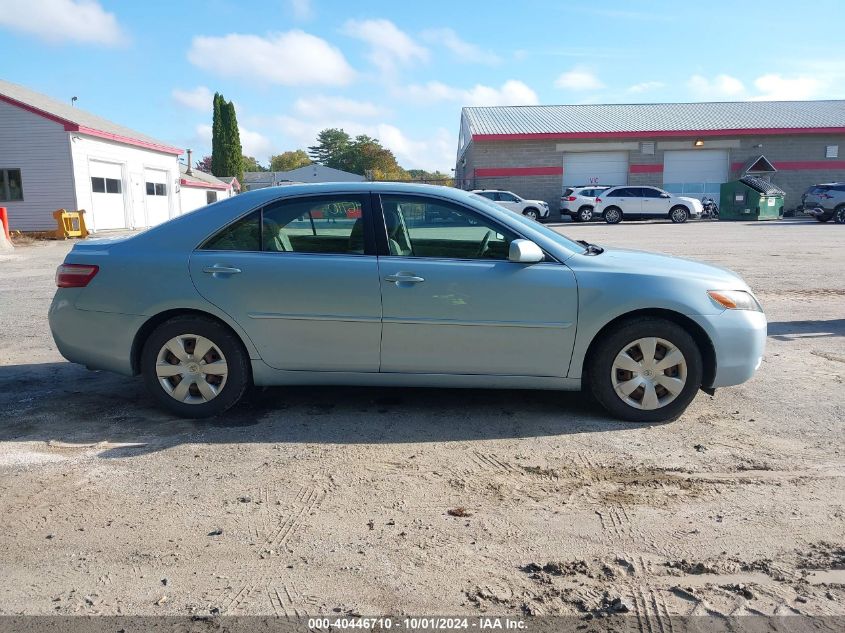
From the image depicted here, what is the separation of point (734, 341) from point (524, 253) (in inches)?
59.8

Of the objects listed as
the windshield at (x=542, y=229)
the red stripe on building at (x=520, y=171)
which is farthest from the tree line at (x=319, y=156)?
the windshield at (x=542, y=229)

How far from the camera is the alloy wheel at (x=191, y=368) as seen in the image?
452cm

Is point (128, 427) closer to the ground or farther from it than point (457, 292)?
closer to the ground

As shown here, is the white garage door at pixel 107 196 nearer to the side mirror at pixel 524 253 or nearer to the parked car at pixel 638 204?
the parked car at pixel 638 204

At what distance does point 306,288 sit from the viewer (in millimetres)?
4441

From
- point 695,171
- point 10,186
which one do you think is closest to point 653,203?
point 695,171

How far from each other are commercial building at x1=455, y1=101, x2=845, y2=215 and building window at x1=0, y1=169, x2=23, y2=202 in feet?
70.3

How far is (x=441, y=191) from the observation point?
466 cm

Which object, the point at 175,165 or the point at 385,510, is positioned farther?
the point at 175,165

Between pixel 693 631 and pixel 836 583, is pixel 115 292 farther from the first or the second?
pixel 836 583

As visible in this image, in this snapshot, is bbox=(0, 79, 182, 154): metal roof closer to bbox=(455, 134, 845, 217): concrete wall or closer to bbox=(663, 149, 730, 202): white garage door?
bbox=(455, 134, 845, 217): concrete wall

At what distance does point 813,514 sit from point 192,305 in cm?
382

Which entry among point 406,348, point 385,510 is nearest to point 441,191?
point 406,348

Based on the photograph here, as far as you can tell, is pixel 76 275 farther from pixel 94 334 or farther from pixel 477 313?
pixel 477 313
